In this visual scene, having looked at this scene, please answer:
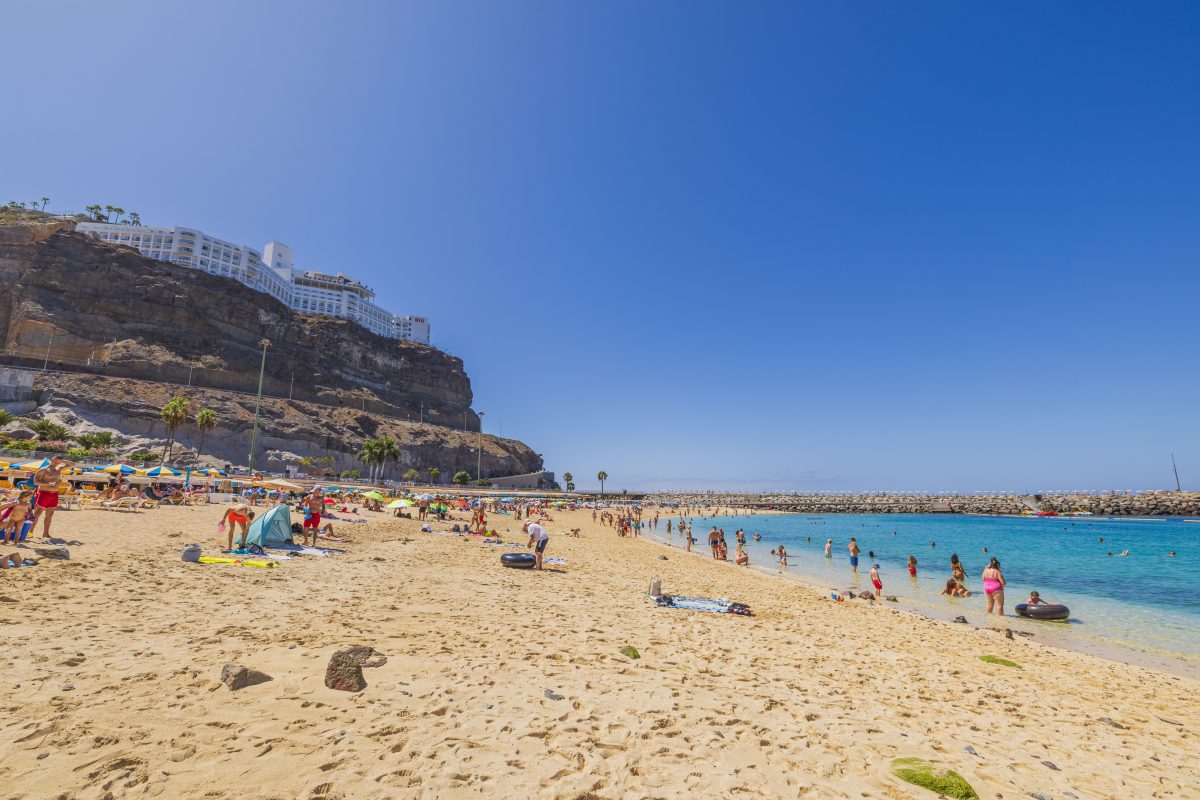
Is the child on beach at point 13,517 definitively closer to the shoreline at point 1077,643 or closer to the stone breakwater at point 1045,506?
the shoreline at point 1077,643

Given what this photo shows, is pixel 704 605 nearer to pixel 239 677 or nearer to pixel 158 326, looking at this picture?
pixel 239 677

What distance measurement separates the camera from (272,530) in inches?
557

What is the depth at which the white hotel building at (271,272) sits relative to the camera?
108 m

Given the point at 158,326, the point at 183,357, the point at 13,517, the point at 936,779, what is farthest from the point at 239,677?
the point at 158,326

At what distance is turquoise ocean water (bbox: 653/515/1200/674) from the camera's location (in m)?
13.0

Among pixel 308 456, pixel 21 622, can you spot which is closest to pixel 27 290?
pixel 308 456

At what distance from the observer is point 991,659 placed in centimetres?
913

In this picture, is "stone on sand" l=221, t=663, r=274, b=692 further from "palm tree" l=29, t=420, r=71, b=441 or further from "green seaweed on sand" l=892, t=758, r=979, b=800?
"palm tree" l=29, t=420, r=71, b=441

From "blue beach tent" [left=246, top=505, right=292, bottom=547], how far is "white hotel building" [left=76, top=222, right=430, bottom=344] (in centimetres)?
10434

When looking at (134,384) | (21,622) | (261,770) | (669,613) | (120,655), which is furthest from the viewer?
(134,384)

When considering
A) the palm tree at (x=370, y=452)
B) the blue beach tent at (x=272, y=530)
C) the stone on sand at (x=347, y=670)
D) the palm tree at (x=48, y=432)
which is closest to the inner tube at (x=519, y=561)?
the blue beach tent at (x=272, y=530)

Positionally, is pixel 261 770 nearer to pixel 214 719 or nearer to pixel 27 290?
pixel 214 719

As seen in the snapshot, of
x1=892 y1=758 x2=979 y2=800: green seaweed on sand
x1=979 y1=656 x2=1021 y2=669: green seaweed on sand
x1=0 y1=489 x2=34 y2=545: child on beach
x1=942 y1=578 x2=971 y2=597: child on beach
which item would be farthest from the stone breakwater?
x1=0 y1=489 x2=34 y2=545: child on beach

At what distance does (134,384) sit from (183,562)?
7487cm
